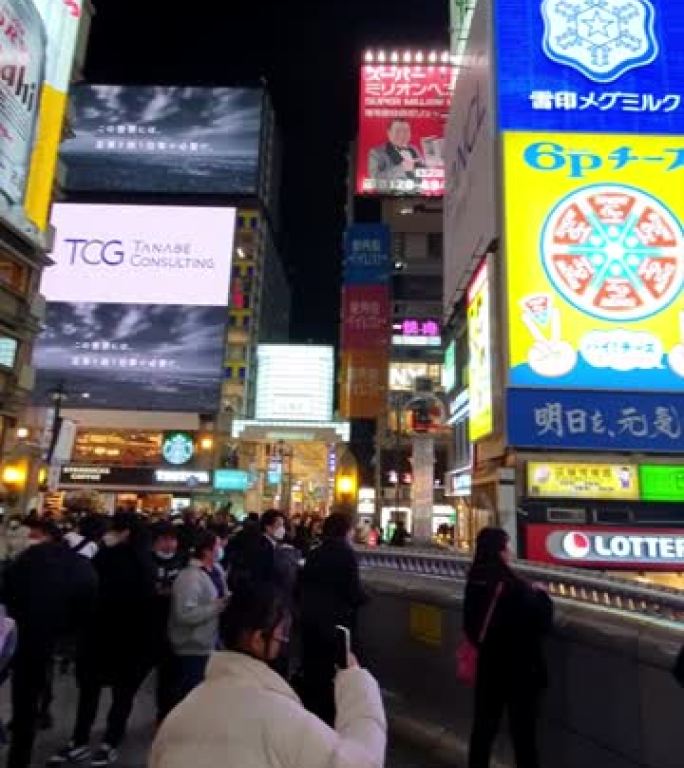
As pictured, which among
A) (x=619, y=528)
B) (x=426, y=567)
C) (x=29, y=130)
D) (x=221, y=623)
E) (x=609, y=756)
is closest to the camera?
(x=221, y=623)

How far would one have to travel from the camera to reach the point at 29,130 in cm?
2328

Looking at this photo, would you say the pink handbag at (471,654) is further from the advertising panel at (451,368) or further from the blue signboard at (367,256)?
the blue signboard at (367,256)

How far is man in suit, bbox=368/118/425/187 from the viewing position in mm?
48250

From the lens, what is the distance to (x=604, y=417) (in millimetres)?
18781

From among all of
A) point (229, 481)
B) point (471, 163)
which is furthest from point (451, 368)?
point (229, 481)

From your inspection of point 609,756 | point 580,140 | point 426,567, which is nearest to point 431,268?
point 580,140

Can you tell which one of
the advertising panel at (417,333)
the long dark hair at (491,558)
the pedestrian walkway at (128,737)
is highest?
the advertising panel at (417,333)

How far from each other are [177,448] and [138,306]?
11.4 m

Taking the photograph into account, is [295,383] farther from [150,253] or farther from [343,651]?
[343,651]

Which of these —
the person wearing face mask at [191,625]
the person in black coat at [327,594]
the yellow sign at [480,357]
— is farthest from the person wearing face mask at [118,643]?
the yellow sign at [480,357]

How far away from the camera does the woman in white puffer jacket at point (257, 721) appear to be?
1.60 meters

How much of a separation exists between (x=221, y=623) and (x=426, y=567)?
263 inches

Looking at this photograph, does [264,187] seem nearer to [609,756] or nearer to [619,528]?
[619,528]

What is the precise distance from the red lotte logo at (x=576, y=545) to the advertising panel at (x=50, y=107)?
68.6ft
